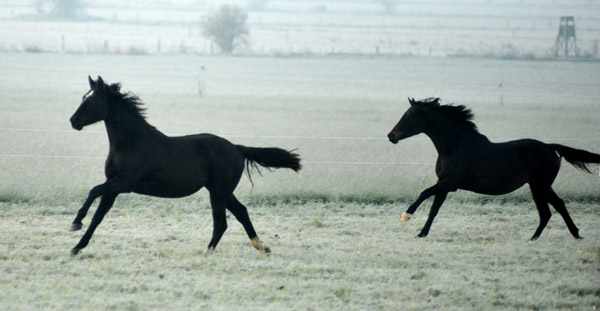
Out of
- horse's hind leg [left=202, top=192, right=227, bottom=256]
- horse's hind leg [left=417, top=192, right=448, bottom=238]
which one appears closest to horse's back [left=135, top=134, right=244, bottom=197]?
horse's hind leg [left=202, top=192, right=227, bottom=256]

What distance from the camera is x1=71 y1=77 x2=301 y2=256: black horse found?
23.0 ft

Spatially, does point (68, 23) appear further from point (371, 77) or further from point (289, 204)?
point (289, 204)

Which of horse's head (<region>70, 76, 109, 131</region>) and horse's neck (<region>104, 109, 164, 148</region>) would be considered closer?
horse's head (<region>70, 76, 109, 131</region>)

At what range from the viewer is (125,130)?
713 centimetres

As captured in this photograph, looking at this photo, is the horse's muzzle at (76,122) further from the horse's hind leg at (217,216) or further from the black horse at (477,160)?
the black horse at (477,160)

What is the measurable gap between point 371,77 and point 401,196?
46.7 m

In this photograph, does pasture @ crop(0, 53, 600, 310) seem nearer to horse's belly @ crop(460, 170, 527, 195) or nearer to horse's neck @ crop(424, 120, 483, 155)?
horse's belly @ crop(460, 170, 527, 195)

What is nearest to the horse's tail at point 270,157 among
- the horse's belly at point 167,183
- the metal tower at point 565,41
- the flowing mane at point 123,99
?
the horse's belly at point 167,183

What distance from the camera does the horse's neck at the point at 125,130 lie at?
7.10m

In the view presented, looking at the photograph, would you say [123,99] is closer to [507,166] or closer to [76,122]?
[76,122]

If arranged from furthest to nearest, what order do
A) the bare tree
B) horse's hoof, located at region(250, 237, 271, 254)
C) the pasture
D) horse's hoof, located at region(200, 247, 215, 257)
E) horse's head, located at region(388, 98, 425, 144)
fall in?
the bare tree
horse's head, located at region(388, 98, 425, 144)
horse's hoof, located at region(250, 237, 271, 254)
horse's hoof, located at region(200, 247, 215, 257)
the pasture

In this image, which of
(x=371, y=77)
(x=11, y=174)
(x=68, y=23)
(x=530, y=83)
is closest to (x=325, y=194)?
(x=11, y=174)

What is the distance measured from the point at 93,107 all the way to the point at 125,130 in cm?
32

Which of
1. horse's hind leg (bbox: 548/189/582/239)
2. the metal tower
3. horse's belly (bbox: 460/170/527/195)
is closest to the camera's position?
horse's belly (bbox: 460/170/527/195)
